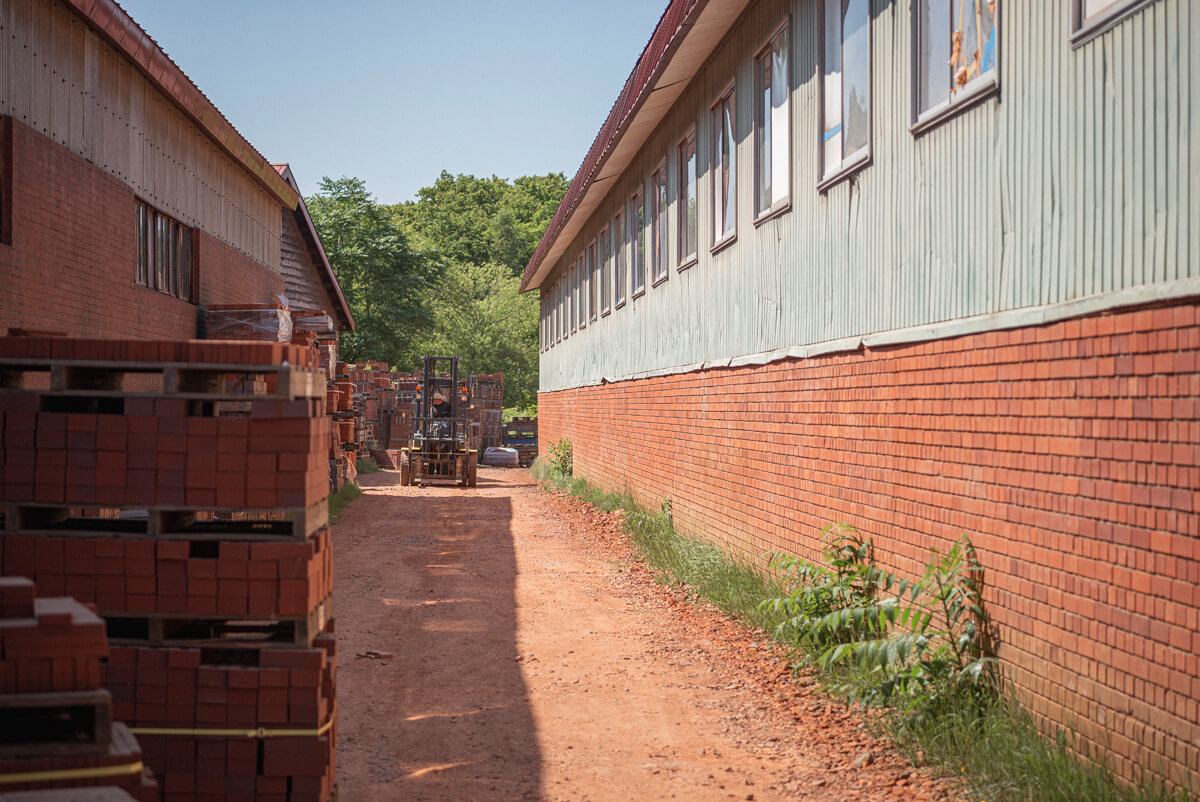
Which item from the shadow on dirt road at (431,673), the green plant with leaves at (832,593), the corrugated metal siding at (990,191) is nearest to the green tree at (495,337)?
the shadow on dirt road at (431,673)

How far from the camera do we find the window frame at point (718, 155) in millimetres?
11719

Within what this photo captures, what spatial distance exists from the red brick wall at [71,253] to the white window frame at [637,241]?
7227 millimetres

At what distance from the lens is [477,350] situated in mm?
60656

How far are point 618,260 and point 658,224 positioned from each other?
382 centimetres

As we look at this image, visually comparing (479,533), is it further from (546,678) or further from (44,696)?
(44,696)

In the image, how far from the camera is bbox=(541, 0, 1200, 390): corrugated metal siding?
4602mm

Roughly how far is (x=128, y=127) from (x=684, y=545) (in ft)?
27.5

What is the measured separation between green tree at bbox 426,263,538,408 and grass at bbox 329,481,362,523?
119 ft

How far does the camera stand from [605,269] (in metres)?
21.7

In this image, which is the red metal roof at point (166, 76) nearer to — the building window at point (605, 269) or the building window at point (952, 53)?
the building window at point (605, 269)

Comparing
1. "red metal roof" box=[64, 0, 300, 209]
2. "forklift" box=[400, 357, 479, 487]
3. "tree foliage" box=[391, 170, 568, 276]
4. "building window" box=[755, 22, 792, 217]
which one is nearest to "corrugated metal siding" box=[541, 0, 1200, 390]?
"building window" box=[755, 22, 792, 217]

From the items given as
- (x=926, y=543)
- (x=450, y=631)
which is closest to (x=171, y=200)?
(x=450, y=631)

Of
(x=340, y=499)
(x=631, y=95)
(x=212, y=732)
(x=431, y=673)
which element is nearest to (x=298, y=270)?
(x=340, y=499)

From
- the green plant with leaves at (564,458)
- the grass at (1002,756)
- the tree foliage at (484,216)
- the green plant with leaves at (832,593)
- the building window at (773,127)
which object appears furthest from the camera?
the tree foliage at (484,216)
